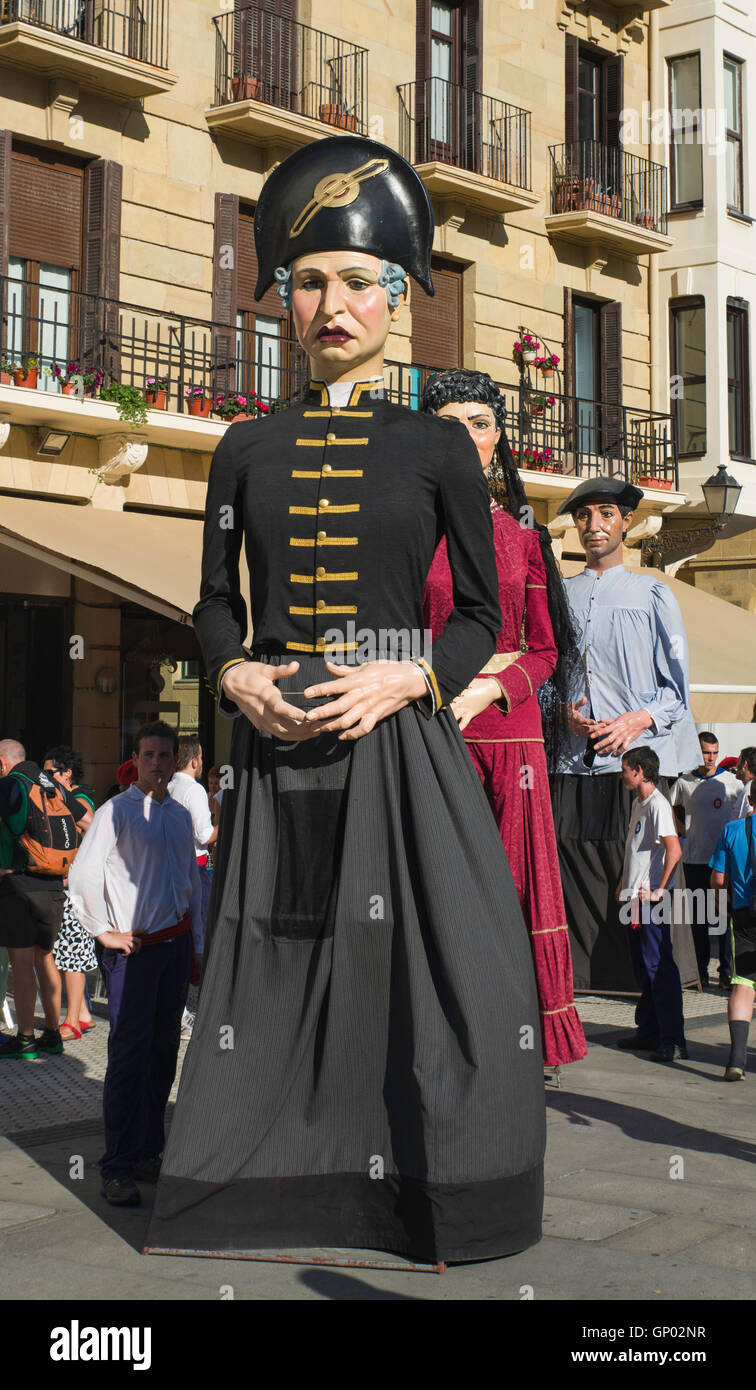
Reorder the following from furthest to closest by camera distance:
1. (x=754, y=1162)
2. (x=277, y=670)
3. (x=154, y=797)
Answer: (x=154, y=797), (x=754, y=1162), (x=277, y=670)

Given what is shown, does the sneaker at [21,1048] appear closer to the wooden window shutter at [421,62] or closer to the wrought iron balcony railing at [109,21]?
the wrought iron balcony railing at [109,21]

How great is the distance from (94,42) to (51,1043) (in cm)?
1056

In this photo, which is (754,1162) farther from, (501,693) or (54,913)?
(54,913)

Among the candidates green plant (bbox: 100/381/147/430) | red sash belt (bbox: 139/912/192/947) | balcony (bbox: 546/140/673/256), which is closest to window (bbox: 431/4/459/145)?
balcony (bbox: 546/140/673/256)

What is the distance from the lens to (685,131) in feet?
74.7

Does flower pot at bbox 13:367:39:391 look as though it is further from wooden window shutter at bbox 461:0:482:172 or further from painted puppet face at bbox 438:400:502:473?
painted puppet face at bbox 438:400:502:473

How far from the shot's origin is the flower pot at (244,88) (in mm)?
16453

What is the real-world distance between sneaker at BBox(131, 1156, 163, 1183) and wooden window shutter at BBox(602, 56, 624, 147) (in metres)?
19.6

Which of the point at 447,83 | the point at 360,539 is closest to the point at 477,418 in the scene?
the point at 360,539

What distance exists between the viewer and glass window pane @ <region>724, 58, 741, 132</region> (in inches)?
897

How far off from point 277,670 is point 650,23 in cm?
2111

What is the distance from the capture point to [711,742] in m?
12.7

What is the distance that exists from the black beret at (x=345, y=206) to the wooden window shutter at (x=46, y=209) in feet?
38.6
